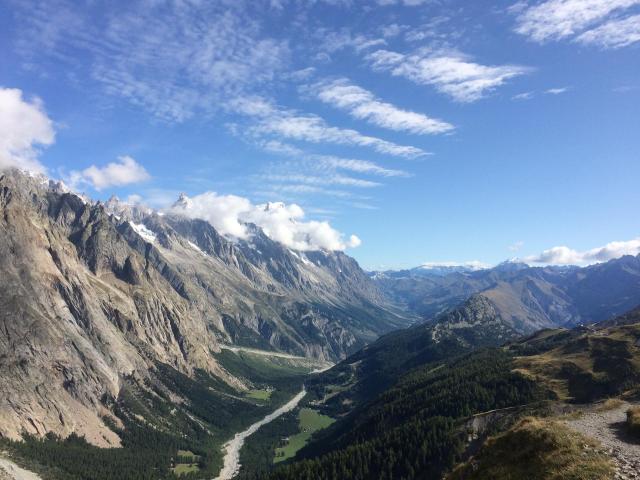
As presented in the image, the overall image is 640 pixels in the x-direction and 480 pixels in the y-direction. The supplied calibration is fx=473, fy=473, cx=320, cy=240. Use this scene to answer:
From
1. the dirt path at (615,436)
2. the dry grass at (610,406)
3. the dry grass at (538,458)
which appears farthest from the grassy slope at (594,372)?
the dry grass at (538,458)

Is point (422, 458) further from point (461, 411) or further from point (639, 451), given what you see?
point (639, 451)

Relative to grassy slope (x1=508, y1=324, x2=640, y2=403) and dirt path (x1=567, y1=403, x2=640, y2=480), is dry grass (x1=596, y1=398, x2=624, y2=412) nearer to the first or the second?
dirt path (x1=567, y1=403, x2=640, y2=480)

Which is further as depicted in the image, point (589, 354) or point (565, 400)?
point (589, 354)

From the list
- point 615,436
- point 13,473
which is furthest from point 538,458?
point 13,473

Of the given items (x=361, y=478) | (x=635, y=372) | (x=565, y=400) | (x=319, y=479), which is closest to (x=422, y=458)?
(x=361, y=478)

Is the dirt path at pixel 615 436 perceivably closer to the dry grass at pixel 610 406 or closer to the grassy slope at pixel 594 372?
the dry grass at pixel 610 406

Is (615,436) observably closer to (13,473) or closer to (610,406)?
(610,406)
